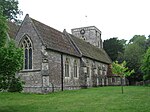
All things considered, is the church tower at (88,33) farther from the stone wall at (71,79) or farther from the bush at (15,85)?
the bush at (15,85)

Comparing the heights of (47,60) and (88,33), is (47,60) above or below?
below

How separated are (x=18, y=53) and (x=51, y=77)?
1559 centimetres

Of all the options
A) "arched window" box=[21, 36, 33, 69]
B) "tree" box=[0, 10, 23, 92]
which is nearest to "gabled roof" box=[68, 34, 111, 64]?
"arched window" box=[21, 36, 33, 69]

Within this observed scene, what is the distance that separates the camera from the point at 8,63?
15.5 metres

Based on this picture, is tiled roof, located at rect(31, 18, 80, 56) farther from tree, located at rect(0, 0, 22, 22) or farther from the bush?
tree, located at rect(0, 0, 22, 22)

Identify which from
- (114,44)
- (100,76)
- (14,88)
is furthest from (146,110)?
(114,44)

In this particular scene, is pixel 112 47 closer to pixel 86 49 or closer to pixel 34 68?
pixel 86 49

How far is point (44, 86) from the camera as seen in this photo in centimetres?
2905

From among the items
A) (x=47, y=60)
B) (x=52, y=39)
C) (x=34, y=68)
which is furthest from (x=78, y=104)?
(x=52, y=39)

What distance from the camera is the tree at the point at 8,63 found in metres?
15.4

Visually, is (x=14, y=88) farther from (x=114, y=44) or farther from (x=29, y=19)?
(x=114, y=44)

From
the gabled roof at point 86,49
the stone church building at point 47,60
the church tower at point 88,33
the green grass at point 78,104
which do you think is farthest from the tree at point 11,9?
the green grass at point 78,104

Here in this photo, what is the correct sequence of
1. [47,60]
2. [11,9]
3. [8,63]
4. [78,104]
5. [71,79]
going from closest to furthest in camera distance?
[8,63], [78,104], [47,60], [71,79], [11,9]

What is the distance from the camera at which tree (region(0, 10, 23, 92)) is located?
50.6 ft
